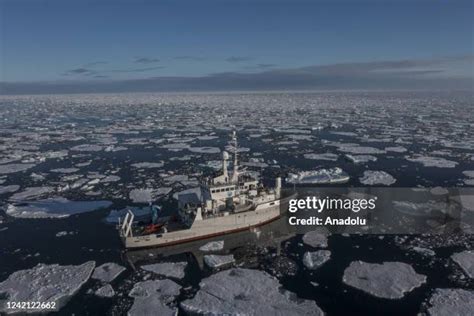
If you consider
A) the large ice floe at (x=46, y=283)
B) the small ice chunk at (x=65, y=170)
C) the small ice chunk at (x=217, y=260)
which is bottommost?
the small ice chunk at (x=217, y=260)

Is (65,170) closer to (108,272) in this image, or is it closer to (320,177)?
(108,272)

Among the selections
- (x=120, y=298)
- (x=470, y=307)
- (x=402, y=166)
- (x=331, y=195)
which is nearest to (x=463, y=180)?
(x=402, y=166)

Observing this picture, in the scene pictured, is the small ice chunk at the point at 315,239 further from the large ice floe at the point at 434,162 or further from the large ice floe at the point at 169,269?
the large ice floe at the point at 434,162

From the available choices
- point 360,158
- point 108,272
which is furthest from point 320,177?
point 108,272

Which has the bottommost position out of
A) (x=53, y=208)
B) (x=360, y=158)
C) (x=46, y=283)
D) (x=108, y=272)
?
(x=108, y=272)

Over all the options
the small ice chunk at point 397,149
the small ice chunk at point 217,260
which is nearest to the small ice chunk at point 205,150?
the small ice chunk at point 397,149

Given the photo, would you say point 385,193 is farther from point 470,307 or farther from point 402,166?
point 470,307
